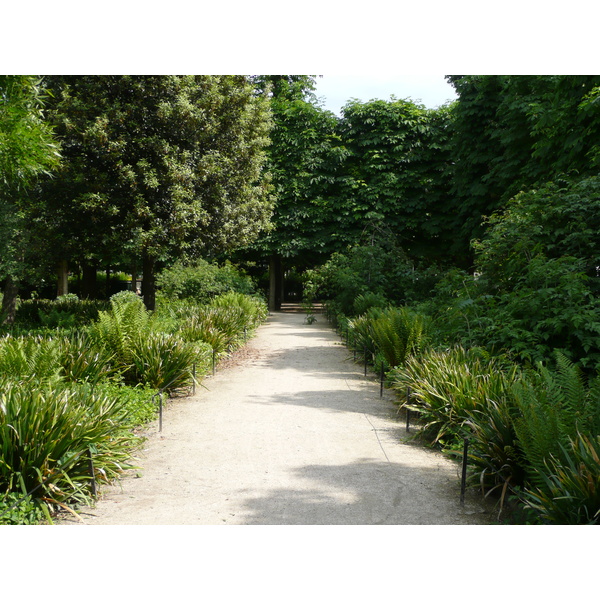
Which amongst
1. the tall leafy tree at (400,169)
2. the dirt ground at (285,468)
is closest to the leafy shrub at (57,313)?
the dirt ground at (285,468)

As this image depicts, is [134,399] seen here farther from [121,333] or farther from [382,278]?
[382,278]

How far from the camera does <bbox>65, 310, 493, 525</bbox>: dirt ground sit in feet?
11.6

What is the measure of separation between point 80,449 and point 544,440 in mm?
3283

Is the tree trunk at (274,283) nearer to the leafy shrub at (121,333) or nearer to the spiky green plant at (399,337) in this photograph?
the spiky green plant at (399,337)

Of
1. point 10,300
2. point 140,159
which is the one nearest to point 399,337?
point 140,159

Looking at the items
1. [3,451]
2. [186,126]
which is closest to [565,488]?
[3,451]

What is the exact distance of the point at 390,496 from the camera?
3.86 m

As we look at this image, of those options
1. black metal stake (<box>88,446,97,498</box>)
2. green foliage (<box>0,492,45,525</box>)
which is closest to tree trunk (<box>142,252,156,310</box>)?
black metal stake (<box>88,446,97,498</box>)

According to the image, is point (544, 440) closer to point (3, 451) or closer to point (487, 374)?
point (487, 374)

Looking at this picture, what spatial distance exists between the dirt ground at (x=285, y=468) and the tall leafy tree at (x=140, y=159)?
4.78 m

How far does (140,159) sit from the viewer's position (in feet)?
35.2

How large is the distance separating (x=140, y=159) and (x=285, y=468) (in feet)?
27.8

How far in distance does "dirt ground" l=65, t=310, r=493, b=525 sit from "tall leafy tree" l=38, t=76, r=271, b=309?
4783 mm

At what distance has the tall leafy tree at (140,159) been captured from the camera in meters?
10.2
